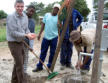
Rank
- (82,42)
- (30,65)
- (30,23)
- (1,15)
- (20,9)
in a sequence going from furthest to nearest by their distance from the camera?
(1,15)
(30,65)
(30,23)
(82,42)
(20,9)

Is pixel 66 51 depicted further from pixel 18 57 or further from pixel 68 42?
pixel 18 57

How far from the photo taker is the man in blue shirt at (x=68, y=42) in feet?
13.9

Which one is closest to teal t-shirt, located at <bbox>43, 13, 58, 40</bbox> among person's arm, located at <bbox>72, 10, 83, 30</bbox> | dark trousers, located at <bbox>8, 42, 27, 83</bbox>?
person's arm, located at <bbox>72, 10, 83, 30</bbox>

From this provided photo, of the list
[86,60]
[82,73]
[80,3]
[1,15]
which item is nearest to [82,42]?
[86,60]

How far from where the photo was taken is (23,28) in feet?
10.5

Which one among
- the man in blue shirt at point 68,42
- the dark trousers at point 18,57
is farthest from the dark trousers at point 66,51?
the dark trousers at point 18,57

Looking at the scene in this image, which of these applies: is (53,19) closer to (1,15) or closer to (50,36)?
(50,36)

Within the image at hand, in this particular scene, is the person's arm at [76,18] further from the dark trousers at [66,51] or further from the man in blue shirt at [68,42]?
the dark trousers at [66,51]

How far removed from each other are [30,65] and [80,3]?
45.3 feet

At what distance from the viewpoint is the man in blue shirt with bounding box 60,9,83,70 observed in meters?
4.24

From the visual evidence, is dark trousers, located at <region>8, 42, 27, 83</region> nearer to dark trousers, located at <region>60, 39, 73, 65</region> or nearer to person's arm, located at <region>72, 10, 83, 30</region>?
dark trousers, located at <region>60, 39, 73, 65</region>

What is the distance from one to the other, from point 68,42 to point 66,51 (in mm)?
258

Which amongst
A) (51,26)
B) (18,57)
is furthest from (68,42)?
(18,57)

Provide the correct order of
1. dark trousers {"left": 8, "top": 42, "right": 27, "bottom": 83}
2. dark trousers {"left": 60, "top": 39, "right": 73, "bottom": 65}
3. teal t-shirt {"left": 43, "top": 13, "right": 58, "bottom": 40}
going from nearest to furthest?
dark trousers {"left": 8, "top": 42, "right": 27, "bottom": 83} < teal t-shirt {"left": 43, "top": 13, "right": 58, "bottom": 40} < dark trousers {"left": 60, "top": 39, "right": 73, "bottom": 65}
